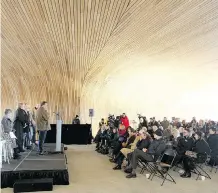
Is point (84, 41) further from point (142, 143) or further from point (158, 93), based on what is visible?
point (158, 93)

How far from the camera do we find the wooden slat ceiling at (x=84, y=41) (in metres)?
9.17

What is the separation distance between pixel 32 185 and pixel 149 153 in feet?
10.0

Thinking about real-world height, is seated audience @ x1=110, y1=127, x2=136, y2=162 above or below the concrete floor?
above

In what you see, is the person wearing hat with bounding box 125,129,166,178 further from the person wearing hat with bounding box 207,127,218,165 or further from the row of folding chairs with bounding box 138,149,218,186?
the person wearing hat with bounding box 207,127,218,165

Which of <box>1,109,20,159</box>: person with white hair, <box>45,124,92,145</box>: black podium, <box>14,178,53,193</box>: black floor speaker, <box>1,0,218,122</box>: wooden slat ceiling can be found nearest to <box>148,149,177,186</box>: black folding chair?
<box>14,178,53,193</box>: black floor speaker

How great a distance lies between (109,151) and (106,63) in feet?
17.3

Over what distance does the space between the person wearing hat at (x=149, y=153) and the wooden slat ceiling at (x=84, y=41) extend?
4098 mm

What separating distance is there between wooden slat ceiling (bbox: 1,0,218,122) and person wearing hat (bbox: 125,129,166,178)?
4.10 metres

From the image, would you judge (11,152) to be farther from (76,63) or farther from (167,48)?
(167,48)

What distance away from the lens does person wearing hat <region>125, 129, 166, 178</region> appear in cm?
757

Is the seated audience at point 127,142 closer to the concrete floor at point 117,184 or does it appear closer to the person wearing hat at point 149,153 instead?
the concrete floor at point 117,184

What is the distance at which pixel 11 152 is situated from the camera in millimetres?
8328

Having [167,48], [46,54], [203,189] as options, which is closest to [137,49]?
[167,48]

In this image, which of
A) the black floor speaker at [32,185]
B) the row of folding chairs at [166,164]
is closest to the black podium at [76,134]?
the row of folding chairs at [166,164]
